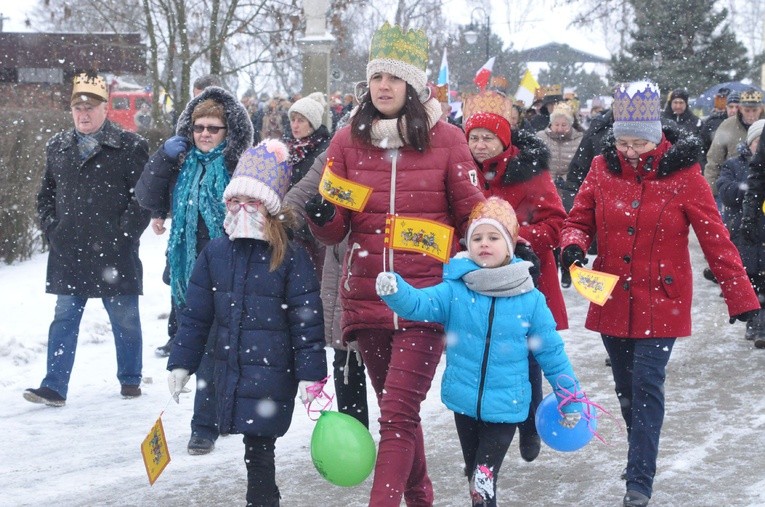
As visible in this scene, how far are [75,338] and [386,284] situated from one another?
11.9ft

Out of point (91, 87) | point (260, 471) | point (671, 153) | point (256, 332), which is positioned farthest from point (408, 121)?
point (91, 87)

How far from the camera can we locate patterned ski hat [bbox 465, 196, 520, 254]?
4.68 metres

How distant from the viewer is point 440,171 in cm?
476

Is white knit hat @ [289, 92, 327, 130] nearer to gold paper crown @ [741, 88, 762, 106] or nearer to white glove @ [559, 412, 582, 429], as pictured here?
white glove @ [559, 412, 582, 429]

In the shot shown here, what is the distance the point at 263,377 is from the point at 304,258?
560 millimetres

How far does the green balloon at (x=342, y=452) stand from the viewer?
4.56 m

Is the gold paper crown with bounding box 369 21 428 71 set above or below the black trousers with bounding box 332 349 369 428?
above

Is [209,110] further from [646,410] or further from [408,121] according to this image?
[646,410]

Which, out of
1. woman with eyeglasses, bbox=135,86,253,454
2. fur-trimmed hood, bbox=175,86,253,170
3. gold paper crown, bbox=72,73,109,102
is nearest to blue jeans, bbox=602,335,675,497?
woman with eyeglasses, bbox=135,86,253,454

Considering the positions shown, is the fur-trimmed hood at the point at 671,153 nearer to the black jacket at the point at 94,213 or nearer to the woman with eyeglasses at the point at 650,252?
the woman with eyeglasses at the point at 650,252

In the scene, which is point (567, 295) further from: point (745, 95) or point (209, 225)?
point (209, 225)

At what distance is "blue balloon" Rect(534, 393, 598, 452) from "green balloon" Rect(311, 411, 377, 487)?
2.44ft

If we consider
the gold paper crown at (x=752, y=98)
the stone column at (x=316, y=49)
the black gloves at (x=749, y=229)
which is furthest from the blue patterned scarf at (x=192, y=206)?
the stone column at (x=316, y=49)

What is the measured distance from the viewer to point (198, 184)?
6.20 m
